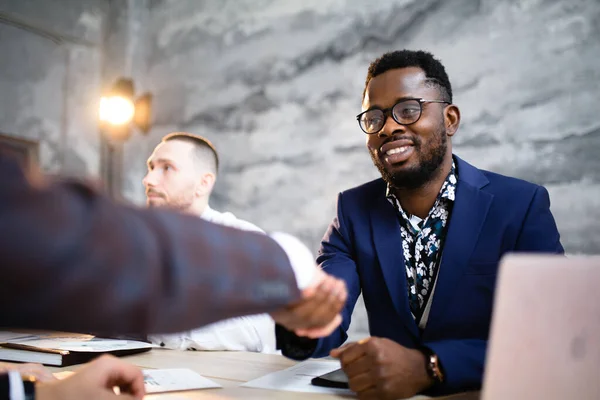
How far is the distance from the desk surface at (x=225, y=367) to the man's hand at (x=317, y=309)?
221 millimetres

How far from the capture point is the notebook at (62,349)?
57.6 inches

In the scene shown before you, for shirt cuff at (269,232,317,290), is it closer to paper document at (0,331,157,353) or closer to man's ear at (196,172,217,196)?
paper document at (0,331,157,353)

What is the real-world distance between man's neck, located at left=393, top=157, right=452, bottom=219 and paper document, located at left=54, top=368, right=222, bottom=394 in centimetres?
99

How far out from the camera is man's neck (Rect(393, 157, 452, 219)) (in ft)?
6.33

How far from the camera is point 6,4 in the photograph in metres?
4.21

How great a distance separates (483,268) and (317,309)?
95 centimetres

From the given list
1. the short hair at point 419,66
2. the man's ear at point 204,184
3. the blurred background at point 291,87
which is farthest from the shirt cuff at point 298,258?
the man's ear at point 204,184

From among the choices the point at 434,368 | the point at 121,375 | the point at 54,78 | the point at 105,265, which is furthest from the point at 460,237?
the point at 54,78

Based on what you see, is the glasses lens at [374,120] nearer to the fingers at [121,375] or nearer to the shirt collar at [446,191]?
the shirt collar at [446,191]

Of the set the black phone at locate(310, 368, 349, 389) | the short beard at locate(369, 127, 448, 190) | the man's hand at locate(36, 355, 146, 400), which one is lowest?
the black phone at locate(310, 368, 349, 389)

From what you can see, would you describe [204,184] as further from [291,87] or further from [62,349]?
[62,349]

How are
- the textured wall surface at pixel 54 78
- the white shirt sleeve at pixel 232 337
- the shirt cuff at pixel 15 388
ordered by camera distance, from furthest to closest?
Result: the textured wall surface at pixel 54 78
the white shirt sleeve at pixel 232 337
the shirt cuff at pixel 15 388

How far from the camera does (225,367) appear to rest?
4.89ft

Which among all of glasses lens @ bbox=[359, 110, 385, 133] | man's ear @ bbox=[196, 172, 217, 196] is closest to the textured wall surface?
man's ear @ bbox=[196, 172, 217, 196]
